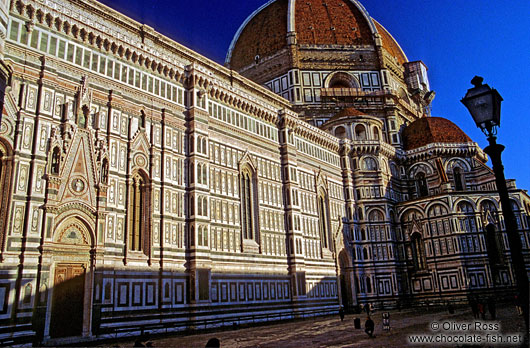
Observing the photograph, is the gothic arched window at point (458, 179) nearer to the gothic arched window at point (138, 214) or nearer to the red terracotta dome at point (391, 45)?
the red terracotta dome at point (391, 45)

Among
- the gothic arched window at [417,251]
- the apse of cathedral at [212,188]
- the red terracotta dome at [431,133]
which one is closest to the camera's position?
the apse of cathedral at [212,188]

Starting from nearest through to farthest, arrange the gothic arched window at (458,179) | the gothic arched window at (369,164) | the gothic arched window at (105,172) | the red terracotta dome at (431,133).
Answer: the gothic arched window at (105,172) < the gothic arched window at (369,164) < the gothic arched window at (458,179) < the red terracotta dome at (431,133)

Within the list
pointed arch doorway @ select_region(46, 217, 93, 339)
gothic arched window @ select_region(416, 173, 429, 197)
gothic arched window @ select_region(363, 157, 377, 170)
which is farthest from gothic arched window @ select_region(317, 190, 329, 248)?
pointed arch doorway @ select_region(46, 217, 93, 339)

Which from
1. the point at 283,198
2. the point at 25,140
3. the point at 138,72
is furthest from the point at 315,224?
the point at 25,140

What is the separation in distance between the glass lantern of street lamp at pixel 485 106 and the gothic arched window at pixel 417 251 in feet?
111

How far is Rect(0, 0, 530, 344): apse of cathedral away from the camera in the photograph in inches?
688

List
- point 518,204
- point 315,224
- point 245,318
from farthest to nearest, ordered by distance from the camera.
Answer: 1. point 518,204
2. point 315,224
3. point 245,318

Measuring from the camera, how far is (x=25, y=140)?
17.3 metres

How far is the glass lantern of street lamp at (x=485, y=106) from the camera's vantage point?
265 inches

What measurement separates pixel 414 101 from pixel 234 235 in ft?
Answer: 122

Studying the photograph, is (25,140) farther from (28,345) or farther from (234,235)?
(234,235)

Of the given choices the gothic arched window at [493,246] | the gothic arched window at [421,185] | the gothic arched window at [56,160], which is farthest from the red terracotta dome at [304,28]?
the gothic arched window at [56,160]

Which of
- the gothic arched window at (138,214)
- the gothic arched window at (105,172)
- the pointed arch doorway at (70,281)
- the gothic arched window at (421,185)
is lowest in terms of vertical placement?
the pointed arch doorway at (70,281)

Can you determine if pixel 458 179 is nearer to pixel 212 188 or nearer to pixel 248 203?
pixel 248 203
